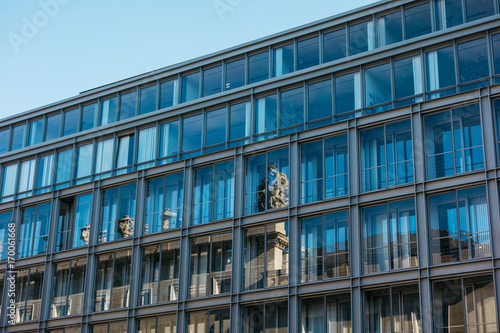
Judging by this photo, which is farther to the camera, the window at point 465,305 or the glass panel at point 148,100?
the glass panel at point 148,100

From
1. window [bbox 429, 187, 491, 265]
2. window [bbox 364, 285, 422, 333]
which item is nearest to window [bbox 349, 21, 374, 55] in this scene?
window [bbox 429, 187, 491, 265]

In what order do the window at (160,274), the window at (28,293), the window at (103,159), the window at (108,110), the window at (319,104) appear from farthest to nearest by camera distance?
the window at (108,110)
the window at (103,159)
the window at (28,293)
the window at (160,274)
the window at (319,104)

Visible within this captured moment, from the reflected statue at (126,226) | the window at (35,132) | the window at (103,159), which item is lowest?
the reflected statue at (126,226)

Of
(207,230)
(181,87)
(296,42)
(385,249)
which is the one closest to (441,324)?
(385,249)

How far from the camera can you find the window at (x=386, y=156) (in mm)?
32656

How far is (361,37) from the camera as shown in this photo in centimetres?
3706

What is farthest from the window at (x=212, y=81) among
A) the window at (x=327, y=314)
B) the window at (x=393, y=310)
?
the window at (x=393, y=310)

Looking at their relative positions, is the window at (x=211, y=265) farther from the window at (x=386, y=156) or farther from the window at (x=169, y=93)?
the window at (x=169, y=93)

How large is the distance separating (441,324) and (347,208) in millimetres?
6383

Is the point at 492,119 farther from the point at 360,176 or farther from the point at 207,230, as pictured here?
the point at 207,230

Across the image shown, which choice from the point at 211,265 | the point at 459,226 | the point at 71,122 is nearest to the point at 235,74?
the point at 211,265

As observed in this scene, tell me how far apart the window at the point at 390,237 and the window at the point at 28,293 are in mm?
18019

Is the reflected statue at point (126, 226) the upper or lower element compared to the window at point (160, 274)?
upper

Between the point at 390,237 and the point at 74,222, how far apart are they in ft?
58.0
